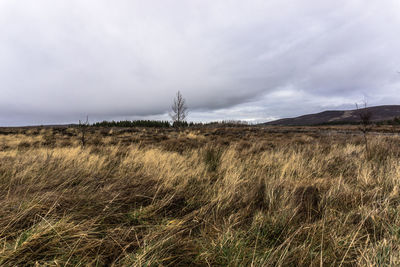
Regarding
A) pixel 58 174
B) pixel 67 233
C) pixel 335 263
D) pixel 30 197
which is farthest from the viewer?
pixel 58 174

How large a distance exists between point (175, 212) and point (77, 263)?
1.10m

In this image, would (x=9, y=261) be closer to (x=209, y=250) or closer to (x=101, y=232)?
(x=101, y=232)

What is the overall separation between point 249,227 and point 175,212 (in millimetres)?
941

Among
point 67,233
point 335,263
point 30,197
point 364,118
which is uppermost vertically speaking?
point 364,118

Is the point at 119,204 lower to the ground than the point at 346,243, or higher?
higher

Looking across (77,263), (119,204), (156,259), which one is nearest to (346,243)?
(156,259)

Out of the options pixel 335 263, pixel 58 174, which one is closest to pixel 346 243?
pixel 335 263

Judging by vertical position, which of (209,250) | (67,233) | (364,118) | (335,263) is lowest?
(335,263)

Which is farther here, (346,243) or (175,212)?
(175,212)

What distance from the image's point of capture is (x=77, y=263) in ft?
4.30

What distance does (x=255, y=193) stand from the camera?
2.65 meters

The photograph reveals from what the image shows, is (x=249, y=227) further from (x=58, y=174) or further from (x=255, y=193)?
(x=58, y=174)

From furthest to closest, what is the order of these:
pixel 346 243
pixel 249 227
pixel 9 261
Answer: pixel 249 227 < pixel 346 243 < pixel 9 261

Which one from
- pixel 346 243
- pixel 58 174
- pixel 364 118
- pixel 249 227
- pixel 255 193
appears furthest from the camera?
pixel 364 118
